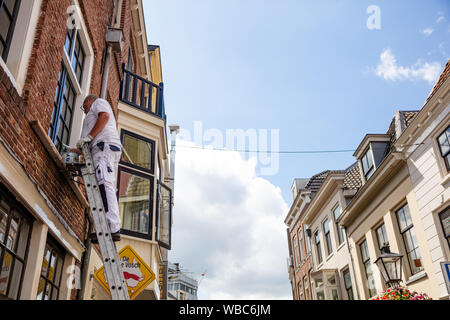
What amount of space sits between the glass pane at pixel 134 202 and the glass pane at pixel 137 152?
0.42m

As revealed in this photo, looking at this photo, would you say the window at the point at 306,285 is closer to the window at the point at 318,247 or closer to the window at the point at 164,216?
the window at the point at 318,247

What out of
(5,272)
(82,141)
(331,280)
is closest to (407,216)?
(331,280)

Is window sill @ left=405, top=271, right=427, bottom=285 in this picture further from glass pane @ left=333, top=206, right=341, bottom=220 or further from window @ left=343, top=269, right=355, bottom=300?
glass pane @ left=333, top=206, right=341, bottom=220

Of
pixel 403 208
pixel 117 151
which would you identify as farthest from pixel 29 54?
pixel 403 208

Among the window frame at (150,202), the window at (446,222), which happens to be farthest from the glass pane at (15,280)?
the window at (446,222)

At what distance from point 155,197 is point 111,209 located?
18.9 feet

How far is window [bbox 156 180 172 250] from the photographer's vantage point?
10.8 meters

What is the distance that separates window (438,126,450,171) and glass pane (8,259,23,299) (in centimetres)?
1046

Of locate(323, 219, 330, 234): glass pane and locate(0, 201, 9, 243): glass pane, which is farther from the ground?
locate(323, 219, 330, 234): glass pane

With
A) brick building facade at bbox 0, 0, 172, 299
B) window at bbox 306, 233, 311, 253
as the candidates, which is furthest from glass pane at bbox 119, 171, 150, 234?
window at bbox 306, 233, 311, 253

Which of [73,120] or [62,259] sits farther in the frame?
[73,120]

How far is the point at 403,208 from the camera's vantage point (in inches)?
543

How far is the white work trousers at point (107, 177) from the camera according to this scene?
191 inches
